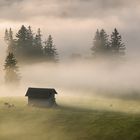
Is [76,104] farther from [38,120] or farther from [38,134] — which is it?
[38,134]

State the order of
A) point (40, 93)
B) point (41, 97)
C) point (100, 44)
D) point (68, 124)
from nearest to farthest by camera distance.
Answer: point (68, 124)
point (41, 97)
point (40, 93)
point (100, 44)

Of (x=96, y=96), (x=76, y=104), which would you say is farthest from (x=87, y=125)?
A: (x=96, y=96)

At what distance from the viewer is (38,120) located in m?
111

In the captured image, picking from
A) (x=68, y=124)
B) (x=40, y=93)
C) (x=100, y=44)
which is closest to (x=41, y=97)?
(x=40, y=93)

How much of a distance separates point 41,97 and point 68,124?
28248mm

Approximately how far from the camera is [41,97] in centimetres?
13200

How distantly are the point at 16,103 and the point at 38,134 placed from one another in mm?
33563

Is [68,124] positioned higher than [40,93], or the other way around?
[40,93]

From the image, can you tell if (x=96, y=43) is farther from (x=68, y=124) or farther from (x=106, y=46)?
(x=68, y=124)

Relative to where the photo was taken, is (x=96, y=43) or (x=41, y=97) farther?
(x=96, y=43)

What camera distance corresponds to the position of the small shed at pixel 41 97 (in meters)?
130

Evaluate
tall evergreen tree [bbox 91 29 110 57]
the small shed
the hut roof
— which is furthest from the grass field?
tall evergreen tree [bbox 91 29 110 57]

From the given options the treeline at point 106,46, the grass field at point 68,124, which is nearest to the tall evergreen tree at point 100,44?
the treeline at point 106,46

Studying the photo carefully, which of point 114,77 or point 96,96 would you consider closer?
point 96,96
